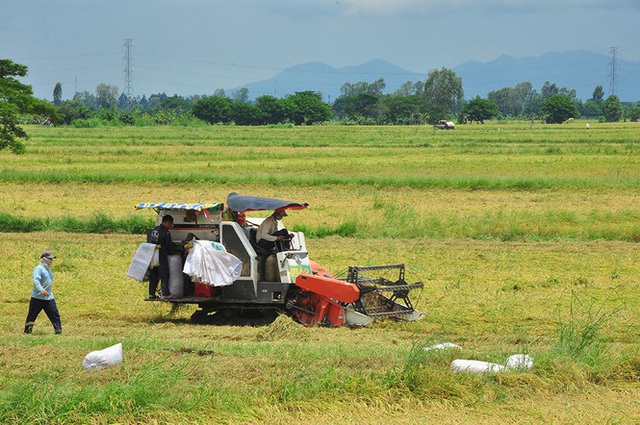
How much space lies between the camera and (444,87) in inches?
7087

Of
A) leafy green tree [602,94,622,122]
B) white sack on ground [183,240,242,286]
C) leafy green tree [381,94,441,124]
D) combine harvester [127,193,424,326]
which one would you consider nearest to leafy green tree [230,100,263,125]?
leafy green tree [381,94,441,124]

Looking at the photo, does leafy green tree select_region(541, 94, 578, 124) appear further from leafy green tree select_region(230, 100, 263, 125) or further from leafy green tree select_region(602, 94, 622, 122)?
leafy green tree select_region(230, 100, 263, 125)

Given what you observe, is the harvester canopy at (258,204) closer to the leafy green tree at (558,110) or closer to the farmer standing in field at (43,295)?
the farmer standing in field at (43,295)

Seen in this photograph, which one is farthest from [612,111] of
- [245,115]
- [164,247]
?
[164,247]

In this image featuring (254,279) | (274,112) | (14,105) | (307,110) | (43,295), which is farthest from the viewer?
(307,110)

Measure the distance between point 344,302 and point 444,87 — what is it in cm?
17026

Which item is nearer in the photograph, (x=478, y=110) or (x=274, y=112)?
(x=274, y=112)

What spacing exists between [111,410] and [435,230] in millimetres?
16624

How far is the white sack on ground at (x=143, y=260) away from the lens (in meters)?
14.3

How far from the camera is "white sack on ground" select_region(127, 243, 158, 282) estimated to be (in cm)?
1426

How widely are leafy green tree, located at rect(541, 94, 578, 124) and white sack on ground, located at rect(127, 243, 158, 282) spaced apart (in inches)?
4650

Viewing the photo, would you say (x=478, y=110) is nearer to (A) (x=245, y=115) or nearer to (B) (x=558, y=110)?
(B) (x=558, y=110)

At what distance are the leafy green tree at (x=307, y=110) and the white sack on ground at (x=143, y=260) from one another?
359 feet

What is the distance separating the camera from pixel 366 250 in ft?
71.4
